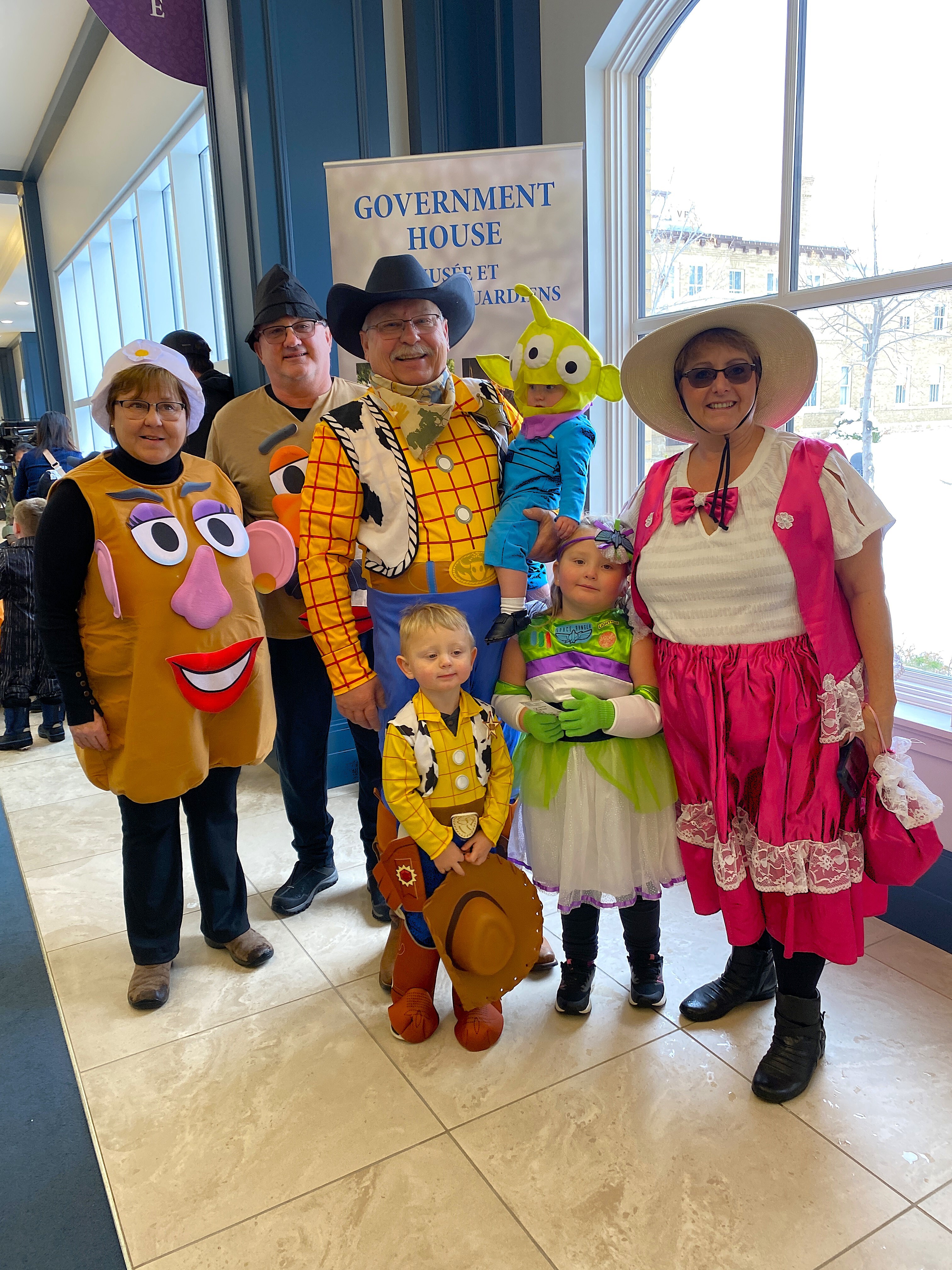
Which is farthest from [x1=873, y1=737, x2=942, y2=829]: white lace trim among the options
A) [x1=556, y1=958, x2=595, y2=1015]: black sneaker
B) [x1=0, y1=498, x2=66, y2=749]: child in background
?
[x1=0, y1=498, x2=66, y2=749]: child in background

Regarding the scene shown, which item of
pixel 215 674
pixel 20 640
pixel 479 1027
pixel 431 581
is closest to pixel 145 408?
pixel 215 674

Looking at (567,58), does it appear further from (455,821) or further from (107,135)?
(107,135)

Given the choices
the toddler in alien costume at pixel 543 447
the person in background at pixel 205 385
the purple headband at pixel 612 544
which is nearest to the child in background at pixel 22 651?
the person in background at pixel 205 385

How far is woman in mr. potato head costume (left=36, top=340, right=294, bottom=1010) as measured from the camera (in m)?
1.88

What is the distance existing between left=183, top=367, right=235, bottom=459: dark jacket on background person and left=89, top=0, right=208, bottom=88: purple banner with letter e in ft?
4.14

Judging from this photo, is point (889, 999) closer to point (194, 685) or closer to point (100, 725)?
point (194, 685)

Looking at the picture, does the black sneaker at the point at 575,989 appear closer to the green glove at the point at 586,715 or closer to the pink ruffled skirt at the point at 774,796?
the pink ruffled skirt at the point at 774,796

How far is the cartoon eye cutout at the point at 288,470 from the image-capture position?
235 cm

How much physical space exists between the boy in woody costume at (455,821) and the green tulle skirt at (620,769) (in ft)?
0.22

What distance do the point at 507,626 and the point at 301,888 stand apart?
130cm

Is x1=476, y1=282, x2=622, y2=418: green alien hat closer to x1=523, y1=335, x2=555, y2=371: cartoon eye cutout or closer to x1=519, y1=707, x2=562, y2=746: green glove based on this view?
x1=523, y1=335, x2=555, y2=371: cartoon eye cutout

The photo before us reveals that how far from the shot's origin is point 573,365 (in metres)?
1.79

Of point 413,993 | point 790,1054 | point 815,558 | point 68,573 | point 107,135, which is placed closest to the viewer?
point 815,558

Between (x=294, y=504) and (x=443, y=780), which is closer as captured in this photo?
(x=443, y=780)
